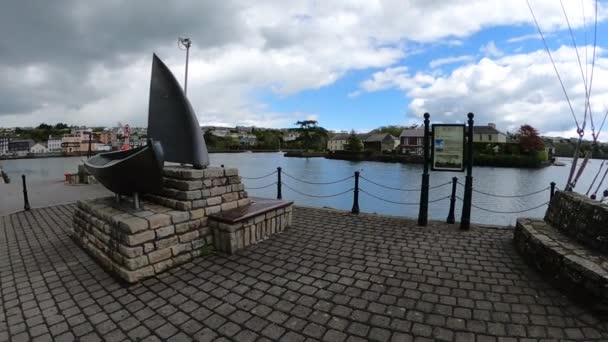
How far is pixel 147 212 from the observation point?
4.11m

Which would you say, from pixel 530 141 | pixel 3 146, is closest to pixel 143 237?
pixel 530 141

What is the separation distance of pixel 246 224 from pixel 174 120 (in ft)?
7.31

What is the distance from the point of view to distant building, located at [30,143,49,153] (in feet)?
259

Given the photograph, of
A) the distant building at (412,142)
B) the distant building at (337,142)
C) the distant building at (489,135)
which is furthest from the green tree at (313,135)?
the distant building at (489,135)

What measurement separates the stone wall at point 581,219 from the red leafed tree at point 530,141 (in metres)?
62.1

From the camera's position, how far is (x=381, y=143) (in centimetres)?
7588

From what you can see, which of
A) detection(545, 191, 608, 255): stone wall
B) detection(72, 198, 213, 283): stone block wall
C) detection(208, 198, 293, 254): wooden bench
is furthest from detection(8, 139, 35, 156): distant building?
detection(545, 191, 608, 255): stone wall

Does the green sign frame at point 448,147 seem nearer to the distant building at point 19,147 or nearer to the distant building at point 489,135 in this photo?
the distant building at point 489,135

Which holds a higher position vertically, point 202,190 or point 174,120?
point 174,120

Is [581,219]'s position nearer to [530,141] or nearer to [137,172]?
[137,172]

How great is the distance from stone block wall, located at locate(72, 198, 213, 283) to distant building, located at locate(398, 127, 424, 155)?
6445cm

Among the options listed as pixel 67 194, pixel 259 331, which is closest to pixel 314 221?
pixel 259 331

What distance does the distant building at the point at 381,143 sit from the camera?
75.4m

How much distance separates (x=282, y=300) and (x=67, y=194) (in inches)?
434
